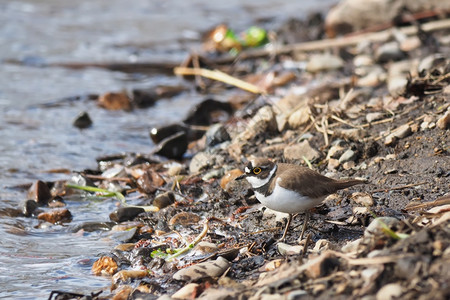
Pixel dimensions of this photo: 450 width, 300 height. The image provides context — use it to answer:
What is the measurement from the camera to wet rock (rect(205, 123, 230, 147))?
7438 mm

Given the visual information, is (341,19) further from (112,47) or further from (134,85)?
(112,47)

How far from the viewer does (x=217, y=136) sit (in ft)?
24.5

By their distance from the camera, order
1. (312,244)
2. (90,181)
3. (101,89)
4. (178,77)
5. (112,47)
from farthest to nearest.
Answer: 1. (112,47)
2. (178,77)
3. (101,89)
4. (90,181)
5. (312,244)

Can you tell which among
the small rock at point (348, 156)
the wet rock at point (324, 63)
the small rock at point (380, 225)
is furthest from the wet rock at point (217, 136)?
the wet rock at point (324, 63)

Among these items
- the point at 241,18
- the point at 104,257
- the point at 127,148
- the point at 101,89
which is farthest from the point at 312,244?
the point at 241,18

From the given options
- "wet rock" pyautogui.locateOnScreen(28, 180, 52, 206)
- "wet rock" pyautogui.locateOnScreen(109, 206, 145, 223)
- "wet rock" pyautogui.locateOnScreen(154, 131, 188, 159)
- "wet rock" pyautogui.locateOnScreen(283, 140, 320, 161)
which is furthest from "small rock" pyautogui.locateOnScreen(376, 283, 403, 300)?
"wet rock" pyautogui.locateOnScreen(154, 131, 188, 159)

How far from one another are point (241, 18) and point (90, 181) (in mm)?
10028

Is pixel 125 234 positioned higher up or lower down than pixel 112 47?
lower down

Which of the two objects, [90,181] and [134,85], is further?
[134,85]

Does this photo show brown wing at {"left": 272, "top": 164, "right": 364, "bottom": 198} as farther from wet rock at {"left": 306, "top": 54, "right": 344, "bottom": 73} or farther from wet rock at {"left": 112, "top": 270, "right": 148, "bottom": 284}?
wet rock at {"left": 306, "top": 54, "right": 344, "bottom": 73}

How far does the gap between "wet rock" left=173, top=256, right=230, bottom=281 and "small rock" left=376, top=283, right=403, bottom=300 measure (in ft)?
4.85

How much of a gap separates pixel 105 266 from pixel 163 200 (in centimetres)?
127

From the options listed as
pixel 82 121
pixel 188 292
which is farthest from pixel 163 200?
pixel 82 121

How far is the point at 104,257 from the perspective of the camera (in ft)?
17.2
